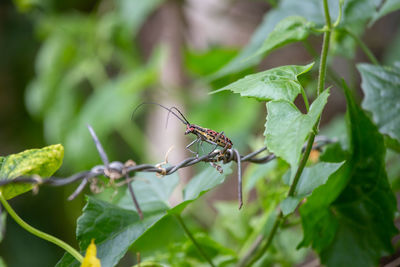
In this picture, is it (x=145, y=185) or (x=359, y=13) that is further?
(x=359, y=13)

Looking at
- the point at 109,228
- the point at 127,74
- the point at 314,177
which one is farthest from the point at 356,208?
the point at 127,74

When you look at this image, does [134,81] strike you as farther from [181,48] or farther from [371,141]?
[371,141]

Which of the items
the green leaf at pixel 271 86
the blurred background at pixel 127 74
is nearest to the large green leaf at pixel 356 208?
the green leaf at pixel 271 86

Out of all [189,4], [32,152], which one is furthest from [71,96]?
[32,152]

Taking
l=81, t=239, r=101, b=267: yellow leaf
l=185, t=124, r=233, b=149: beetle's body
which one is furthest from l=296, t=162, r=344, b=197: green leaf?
l=81, t=239, r=101, b=267: yellow leaf

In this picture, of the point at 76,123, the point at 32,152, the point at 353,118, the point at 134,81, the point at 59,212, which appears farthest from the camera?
the point at 59,212

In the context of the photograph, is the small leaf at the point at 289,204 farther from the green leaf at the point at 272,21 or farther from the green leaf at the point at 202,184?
the green leaf at the point at 272,21

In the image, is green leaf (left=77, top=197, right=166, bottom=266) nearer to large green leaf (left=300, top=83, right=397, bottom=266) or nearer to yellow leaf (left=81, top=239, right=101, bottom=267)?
yellow leaf (left=81, top=239, right=101, bottom=267)
